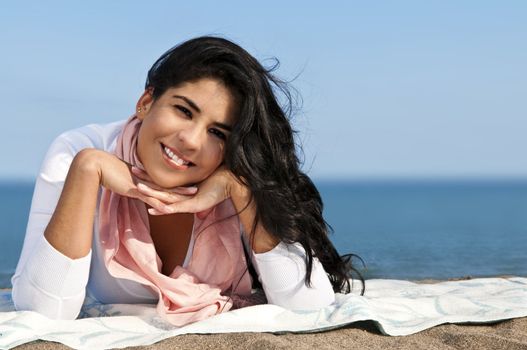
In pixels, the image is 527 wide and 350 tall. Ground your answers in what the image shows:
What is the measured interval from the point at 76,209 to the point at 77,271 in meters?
0.27

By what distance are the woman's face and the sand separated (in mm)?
706

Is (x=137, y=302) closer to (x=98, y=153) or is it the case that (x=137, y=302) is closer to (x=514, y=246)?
(x=98, y=153)

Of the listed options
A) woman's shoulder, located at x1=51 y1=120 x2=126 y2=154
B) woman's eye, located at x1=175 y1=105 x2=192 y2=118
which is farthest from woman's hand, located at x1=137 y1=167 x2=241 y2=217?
woman's shoulder, located at x1=51 y1=120 x2=126 y2=154

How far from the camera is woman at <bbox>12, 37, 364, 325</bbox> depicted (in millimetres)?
3178

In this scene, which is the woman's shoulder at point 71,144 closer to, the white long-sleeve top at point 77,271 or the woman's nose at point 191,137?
the white long-sleeve top at point 77,271

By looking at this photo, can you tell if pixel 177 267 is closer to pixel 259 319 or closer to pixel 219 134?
pixel 259 319

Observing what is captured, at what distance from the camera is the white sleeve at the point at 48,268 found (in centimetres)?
318

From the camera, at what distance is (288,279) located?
11.1 feet

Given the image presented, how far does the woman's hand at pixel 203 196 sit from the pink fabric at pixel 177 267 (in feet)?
0.77

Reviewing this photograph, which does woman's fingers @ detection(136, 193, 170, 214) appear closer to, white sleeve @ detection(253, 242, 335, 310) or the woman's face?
the woman's face

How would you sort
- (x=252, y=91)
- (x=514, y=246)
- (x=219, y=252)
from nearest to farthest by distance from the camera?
(x=252, y=91) → (x=219, y=252) → (x=514, y=246)

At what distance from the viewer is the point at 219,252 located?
11.7 ft

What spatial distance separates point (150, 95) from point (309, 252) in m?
1.01

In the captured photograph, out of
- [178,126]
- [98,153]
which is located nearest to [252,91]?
[178,126]
